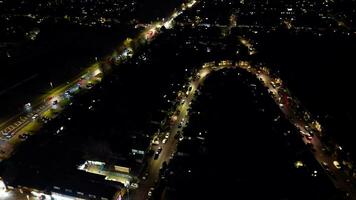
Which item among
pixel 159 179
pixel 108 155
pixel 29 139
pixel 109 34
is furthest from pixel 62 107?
pixel 109 34

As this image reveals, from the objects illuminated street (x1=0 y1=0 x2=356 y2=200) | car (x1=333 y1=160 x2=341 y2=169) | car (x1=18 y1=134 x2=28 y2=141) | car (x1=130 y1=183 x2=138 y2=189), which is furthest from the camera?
car (x1=18 y1=134 x2=28 y2=141)

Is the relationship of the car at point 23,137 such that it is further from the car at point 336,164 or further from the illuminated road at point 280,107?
the car at point 336,164

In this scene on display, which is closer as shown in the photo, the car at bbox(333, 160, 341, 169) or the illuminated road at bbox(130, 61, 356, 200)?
the illuminated road at bbox(130, 61, 356, 200)

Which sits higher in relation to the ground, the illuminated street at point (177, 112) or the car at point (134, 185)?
the illuminated street at point (177, 112)

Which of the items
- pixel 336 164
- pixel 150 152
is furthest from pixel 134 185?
pixel 336 164

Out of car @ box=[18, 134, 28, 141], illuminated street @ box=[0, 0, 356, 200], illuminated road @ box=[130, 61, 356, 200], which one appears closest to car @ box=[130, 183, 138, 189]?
illuminated street @ box=[0, 0, 356, 200]

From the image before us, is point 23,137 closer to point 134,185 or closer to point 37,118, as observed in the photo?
point 37,118

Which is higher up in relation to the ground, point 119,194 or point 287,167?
point 287,167

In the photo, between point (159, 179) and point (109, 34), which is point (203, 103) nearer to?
point (159, 179)

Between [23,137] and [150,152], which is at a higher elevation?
[23,137]

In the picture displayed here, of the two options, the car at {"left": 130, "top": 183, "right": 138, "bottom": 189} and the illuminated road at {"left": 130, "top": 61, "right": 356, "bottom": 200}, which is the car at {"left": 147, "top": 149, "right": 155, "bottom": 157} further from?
the car at {"left": 130, "top": 183, "right": 138, "bottom": 189}

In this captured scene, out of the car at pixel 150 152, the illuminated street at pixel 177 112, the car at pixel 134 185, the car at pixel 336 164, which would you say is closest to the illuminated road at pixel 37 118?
the illuminated street at pixel 177 112
